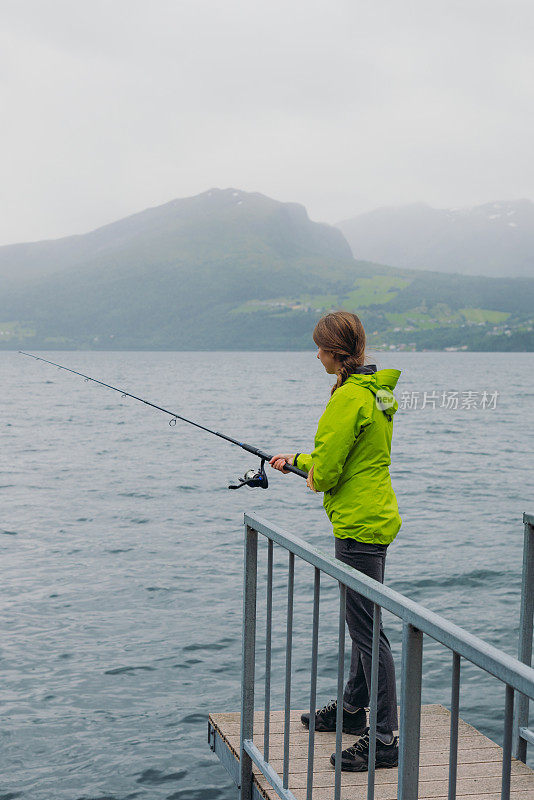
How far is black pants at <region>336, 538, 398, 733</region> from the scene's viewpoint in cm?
358

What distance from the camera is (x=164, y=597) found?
10.1 m

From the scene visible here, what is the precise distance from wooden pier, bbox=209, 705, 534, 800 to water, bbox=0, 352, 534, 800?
202 centimetres

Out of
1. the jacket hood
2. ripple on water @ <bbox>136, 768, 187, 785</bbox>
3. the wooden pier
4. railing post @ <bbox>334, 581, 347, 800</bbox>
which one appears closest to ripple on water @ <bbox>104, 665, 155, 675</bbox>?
ripple on water @ <bbox>136, 768, 187, 785</bbox>

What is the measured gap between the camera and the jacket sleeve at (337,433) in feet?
11.7

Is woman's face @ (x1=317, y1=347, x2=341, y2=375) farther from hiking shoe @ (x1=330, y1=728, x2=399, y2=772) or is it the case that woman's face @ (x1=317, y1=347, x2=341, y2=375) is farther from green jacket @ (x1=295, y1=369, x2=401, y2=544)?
hiking shoe @ (x1=330, y1=728, x2=399, y2=772)

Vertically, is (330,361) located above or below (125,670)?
above

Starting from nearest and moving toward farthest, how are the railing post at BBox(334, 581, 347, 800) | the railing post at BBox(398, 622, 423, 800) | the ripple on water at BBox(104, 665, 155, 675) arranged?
the railing post at BBox(398, 622, 423, 800), the railing post at BBox(334, 581, 347, 800), the ripple on water at BBox(104, 665, 155, 675)

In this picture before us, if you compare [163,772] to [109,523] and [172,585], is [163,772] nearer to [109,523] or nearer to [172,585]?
[172,585]

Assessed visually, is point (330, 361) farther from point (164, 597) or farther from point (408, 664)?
point (164, 597)

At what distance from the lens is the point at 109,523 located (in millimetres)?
15023

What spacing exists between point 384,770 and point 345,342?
173 centimetres

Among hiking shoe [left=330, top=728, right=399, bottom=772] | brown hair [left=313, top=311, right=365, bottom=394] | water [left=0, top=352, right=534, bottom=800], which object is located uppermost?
brown hair [left=313, top=311, right=365, bottom=394]

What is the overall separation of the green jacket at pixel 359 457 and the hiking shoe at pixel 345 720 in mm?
819

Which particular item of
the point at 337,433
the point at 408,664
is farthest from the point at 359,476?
the point at 408,664
